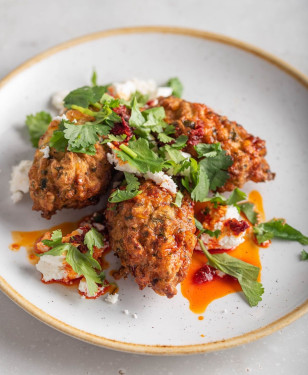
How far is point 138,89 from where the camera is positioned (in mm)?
6586

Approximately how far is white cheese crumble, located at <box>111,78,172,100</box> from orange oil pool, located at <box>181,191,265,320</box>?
200 cm

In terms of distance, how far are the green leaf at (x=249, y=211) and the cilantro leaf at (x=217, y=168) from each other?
41cm

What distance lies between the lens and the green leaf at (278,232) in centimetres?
561

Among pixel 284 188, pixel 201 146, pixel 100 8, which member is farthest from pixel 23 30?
pixel 284 188

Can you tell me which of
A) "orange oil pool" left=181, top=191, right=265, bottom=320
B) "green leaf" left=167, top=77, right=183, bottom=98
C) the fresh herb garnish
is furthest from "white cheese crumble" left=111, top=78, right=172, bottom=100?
"orange oil pool" left=181, top=191, right=265, bottom=320

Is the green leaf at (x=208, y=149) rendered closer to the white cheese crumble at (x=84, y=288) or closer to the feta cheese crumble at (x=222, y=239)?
the feta cheese crumble at (x=222, y=239)

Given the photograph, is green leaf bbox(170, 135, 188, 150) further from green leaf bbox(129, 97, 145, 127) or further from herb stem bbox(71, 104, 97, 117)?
herb stem bbox(71, 104, 97, 117)

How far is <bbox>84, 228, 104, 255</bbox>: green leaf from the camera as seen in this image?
5.14m

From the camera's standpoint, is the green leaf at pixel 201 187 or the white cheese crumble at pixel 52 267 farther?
the green leaf at pixel 201 187

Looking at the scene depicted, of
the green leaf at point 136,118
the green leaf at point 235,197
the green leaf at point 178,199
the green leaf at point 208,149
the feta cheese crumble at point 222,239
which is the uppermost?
the green leaf at point 136,118

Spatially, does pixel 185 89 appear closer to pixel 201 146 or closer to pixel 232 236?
pixel 201 146

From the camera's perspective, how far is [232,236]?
5492 mm

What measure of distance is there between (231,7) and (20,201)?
4.58 metres

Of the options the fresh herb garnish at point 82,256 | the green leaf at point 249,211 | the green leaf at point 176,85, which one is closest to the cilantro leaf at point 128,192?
the fresh herb garnish at point 82,256
